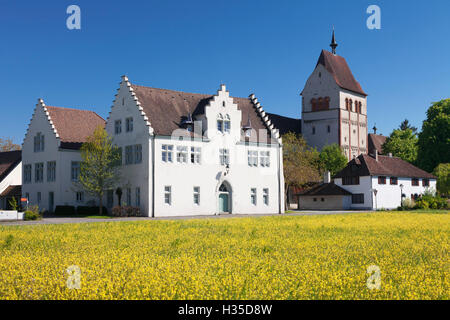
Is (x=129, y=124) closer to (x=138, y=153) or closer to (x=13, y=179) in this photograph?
(x=138, y=153)

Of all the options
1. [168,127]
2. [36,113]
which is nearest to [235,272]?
[168,127]

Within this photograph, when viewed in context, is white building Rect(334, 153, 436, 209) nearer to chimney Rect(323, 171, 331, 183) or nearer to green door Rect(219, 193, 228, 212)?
chimney Rect(323, 171, 331, 183)

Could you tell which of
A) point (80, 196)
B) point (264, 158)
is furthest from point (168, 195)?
point (264, 158)

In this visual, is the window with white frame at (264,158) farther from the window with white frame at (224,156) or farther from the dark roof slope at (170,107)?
the window with white frame at (224,156)

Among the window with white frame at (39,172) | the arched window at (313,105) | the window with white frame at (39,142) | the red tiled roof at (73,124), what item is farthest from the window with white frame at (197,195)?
the arched window at (313,105)

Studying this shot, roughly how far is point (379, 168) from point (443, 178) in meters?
9.57

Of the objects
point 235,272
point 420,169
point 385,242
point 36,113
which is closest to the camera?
point 235,272

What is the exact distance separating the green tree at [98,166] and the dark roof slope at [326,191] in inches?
1401

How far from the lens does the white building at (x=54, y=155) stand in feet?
167

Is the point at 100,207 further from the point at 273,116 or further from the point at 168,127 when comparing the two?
the point at 273,116

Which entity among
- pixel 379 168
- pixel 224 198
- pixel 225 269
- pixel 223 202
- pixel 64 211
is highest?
pixel 379 168

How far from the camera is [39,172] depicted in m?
54.1
